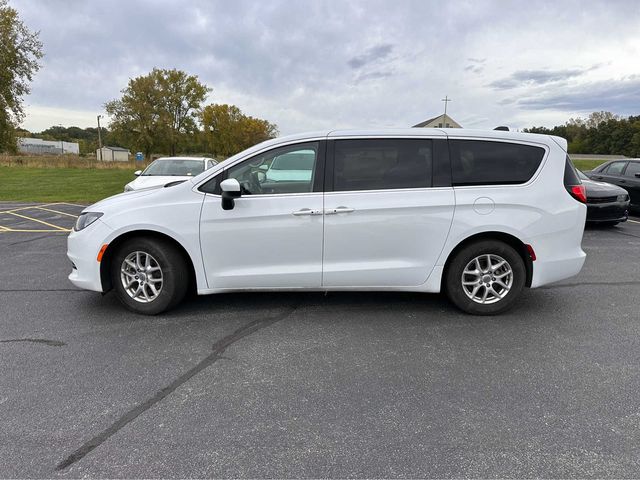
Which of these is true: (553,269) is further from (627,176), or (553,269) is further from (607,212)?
(627,176)

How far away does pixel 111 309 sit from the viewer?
13.7 feet

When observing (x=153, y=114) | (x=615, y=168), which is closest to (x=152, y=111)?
(x=153, y=114)

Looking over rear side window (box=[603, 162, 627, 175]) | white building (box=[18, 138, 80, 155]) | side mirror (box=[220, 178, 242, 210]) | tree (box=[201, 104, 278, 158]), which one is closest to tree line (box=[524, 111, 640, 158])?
tree (box=[201, 104, 278, 158])

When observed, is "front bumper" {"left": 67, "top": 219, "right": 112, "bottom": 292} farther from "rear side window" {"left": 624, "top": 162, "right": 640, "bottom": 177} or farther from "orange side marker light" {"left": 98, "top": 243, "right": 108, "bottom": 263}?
"rear side window" {"left": 624, "top": 162, "right": 640, "bottom": 177}

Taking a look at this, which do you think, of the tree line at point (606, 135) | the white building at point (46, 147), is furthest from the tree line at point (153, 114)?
the tree line at point (606, 135)

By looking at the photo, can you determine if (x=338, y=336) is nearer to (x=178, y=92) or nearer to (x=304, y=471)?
(x=304, y=471)

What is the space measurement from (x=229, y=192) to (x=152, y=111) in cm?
5369

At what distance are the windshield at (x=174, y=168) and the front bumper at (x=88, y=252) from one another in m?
7.02

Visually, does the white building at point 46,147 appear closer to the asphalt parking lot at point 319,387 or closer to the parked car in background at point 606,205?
the parked car in background at point 606,205

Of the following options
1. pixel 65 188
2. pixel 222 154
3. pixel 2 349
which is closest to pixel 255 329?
pixel 2 349

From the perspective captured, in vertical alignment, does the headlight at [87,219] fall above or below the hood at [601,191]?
below

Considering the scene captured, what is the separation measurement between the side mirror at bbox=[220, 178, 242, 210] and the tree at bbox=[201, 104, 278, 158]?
6248 cm

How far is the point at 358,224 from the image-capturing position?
3787mm

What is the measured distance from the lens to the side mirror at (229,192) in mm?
3596
